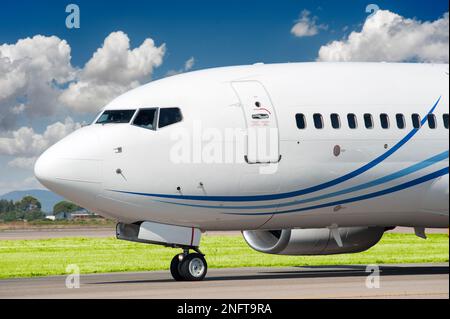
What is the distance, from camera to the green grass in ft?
101

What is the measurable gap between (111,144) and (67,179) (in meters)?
1.34

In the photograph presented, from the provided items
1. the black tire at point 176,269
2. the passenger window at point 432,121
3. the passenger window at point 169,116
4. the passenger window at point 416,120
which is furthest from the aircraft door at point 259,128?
the passenger window at point 432,121

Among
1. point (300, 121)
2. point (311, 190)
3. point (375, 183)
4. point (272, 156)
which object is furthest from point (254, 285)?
point (375, 183)

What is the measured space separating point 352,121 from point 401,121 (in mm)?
1488

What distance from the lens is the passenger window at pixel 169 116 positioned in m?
23.3

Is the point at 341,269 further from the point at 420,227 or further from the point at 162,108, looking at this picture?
the point at 162,108

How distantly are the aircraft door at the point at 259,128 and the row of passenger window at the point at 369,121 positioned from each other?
832 mm

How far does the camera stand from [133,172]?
22.8 m

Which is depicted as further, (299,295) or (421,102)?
(421,102)
